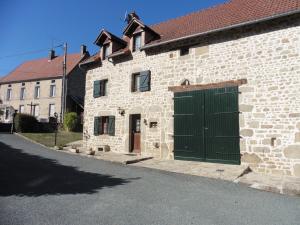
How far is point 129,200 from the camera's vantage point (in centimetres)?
530

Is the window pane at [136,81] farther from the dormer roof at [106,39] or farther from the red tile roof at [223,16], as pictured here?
the dormer roof at [106,39]

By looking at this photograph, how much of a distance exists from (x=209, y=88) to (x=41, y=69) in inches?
996

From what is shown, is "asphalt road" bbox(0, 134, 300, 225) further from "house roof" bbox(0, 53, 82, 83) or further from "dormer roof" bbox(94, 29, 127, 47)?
"house roof" bbox(0, 53, 82, 83)

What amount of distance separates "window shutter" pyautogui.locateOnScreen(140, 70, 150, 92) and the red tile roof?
1645 mm

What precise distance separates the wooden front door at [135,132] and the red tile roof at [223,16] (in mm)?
3826

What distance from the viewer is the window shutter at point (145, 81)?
39.3 feet

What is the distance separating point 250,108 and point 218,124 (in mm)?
1271

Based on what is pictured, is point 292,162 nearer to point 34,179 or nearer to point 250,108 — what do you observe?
point 250,108

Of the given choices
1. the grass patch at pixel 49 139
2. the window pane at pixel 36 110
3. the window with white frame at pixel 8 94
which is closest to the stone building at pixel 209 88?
the grass patch at pixel 49 139

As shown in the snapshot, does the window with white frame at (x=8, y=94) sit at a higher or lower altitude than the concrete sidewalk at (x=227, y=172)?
higher

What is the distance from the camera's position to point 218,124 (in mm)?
9820

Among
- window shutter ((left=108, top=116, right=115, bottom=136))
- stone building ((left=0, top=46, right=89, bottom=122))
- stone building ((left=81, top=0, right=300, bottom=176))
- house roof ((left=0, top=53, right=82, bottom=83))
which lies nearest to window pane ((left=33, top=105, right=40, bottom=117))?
stone building ((left=0, top=46, right=89, bottom=122))

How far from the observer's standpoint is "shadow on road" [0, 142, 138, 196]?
591 centimetres

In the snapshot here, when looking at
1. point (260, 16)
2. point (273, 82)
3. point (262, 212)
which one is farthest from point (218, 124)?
point (262, 212)
